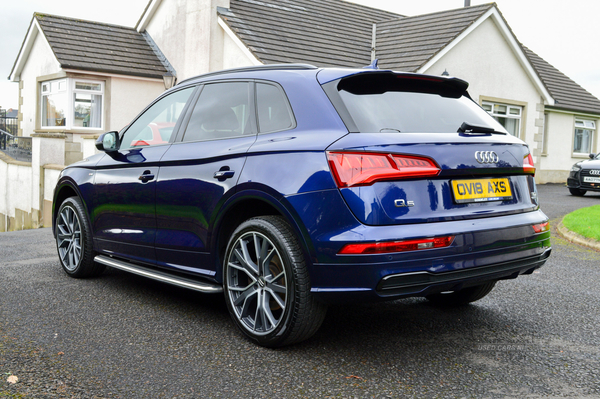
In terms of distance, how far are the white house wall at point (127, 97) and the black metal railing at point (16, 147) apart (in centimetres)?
272

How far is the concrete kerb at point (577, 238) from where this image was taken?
318 inches

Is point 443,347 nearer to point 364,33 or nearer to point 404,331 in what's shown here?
point 404,331

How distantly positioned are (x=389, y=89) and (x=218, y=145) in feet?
3.93

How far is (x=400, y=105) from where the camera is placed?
3.74 meters

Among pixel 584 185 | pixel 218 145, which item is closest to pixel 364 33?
pixel 584 185

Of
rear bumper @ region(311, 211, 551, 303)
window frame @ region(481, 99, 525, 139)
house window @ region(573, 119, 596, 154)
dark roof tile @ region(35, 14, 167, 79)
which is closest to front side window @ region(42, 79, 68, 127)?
dark roof tile @ region(35, 14, 167, 79)

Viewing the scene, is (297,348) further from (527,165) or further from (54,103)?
(54,103)

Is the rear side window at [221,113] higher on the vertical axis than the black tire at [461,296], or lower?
higher

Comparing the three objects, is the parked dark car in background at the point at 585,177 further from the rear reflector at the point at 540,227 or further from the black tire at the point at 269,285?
the black tire at the point at 269,285

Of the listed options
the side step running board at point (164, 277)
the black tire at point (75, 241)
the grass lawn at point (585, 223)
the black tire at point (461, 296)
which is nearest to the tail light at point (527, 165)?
the black tire at point (461, 296)

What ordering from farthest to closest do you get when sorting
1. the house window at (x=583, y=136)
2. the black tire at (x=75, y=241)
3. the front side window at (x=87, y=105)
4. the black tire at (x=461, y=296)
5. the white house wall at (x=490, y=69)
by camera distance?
the house window at (x=583, y=136) → the front side window at (x=87, y=105) → the white house wall at (x=490, y=69) → the black tire at (x=75, y=241) → the black tire at (x=461, y=296)

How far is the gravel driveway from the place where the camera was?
3.16m

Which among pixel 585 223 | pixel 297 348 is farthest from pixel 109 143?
pixel 585 223

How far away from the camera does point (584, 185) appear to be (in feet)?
57.2
